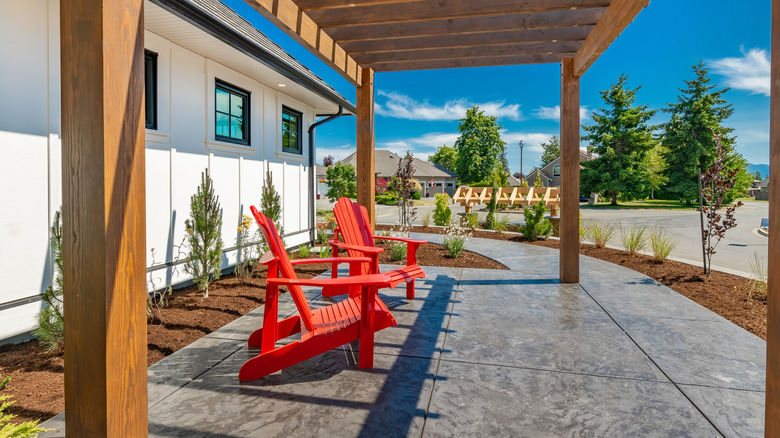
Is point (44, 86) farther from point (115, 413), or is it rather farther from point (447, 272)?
point (447, 272)

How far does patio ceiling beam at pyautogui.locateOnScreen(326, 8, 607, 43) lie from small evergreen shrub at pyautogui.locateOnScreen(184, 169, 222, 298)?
8.04 ft

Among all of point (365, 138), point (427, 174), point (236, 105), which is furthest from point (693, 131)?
point (236, 105)

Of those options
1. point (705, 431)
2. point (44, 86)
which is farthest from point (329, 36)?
point (705, 431)

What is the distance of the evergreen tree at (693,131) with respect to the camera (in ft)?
99.6

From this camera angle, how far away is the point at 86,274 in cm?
142

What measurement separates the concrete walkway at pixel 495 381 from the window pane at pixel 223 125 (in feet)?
10.1

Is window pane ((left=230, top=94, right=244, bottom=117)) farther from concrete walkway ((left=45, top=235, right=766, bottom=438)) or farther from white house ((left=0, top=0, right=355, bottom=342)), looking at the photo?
concrete walkway ((left=45, top=235, right=766, bottom=438))

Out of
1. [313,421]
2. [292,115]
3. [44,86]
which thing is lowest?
[313,421]

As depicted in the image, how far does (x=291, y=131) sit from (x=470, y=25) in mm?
4741

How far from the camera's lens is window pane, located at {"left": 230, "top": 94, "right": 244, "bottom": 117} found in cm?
589

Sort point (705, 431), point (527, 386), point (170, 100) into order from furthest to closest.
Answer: point (170, 100) → point (527, 386) → point (705, 431)

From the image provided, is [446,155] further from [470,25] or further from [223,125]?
[470,25]

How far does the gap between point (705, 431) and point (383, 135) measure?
243 feet

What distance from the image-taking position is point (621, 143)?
3209cm
